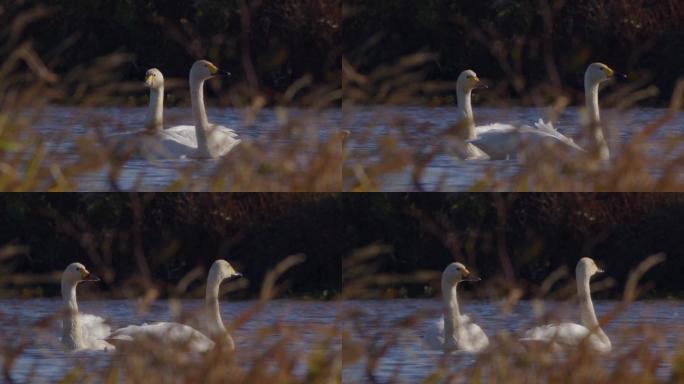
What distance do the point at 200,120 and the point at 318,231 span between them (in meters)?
3.18

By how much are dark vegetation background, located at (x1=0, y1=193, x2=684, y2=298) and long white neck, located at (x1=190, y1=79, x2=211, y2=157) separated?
2373 mm

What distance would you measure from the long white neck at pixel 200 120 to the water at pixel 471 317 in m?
1.67

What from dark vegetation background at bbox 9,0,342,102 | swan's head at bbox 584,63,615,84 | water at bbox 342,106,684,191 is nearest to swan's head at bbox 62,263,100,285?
water at bbox 342,106,684,191

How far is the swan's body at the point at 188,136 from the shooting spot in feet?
43.7

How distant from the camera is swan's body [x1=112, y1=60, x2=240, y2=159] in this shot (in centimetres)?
1331

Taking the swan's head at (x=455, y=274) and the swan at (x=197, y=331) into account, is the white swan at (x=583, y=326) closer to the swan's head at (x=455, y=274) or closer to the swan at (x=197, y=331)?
the swan's head at (x=455, y=274)

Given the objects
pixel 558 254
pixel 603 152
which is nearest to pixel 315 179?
pixel 603 152

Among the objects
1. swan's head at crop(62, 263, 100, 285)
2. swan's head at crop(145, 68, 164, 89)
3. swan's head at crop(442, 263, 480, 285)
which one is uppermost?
swan's head at crop(145, 68, 164, 89)

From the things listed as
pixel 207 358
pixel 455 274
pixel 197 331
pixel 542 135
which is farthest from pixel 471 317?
pixel 207 358

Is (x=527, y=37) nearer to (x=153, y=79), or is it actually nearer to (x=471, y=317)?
(x=471, y=317)

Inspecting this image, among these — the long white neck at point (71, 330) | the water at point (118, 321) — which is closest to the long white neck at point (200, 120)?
the water at point (118, 321)

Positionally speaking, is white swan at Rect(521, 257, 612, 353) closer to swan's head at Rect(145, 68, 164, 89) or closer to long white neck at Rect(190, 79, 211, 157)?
long white neck at Rect(190, 79, 211, 157)

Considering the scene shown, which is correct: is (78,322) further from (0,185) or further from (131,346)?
(131,346)

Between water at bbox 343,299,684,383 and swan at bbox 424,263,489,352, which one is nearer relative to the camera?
water at bbox 343,299,684,383
